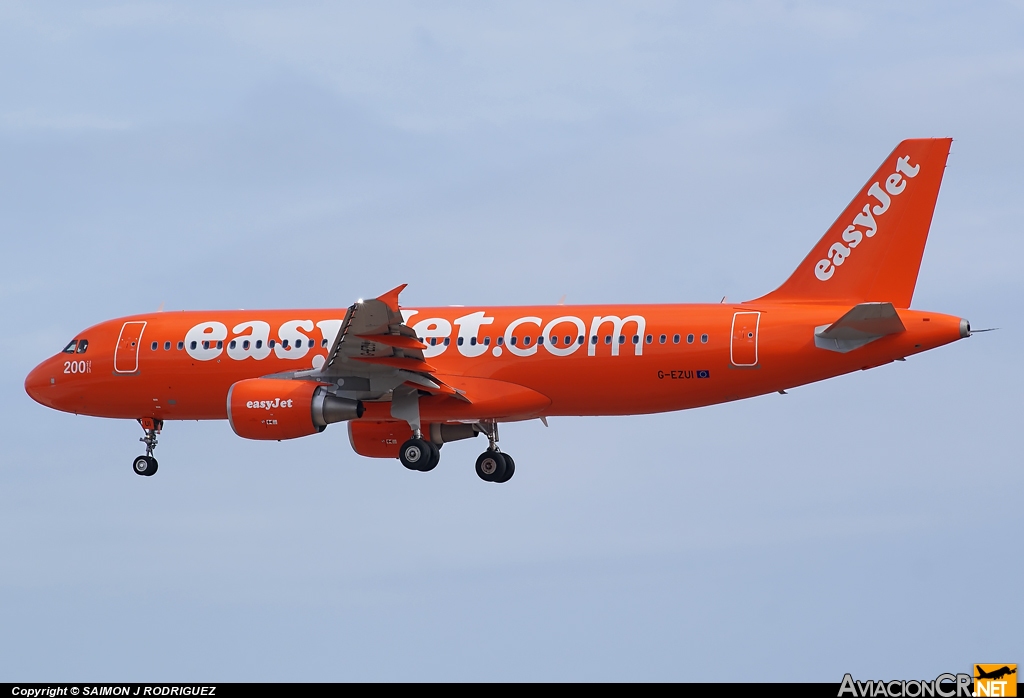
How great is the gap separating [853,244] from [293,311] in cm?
1433

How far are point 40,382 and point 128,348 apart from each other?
3226 millimetres

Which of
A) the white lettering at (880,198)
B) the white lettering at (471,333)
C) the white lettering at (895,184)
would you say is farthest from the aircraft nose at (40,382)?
the white lettering at (895,184)

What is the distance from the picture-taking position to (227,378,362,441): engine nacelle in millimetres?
38438

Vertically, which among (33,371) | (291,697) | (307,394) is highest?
(33,371)

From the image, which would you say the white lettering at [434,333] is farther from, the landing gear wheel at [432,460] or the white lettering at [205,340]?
the white lettering at [205,340]

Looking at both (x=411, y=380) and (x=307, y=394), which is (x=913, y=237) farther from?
(x=307, y=394)

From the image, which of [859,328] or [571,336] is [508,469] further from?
[859,328]

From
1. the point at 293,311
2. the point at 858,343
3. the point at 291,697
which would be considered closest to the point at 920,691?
the point at 291,697

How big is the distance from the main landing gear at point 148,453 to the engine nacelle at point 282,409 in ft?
16.2

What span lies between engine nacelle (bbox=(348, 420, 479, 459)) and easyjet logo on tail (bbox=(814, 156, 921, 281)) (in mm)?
10337

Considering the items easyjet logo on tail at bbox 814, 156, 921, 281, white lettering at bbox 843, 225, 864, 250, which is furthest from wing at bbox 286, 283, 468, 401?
white lettering at bbox 843, 225, 864, 250

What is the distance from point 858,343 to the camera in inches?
1452

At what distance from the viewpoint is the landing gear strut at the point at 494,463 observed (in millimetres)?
42344

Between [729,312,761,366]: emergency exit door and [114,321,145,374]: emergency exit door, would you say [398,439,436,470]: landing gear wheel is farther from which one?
[729,312,761,366]: emergency exit door
